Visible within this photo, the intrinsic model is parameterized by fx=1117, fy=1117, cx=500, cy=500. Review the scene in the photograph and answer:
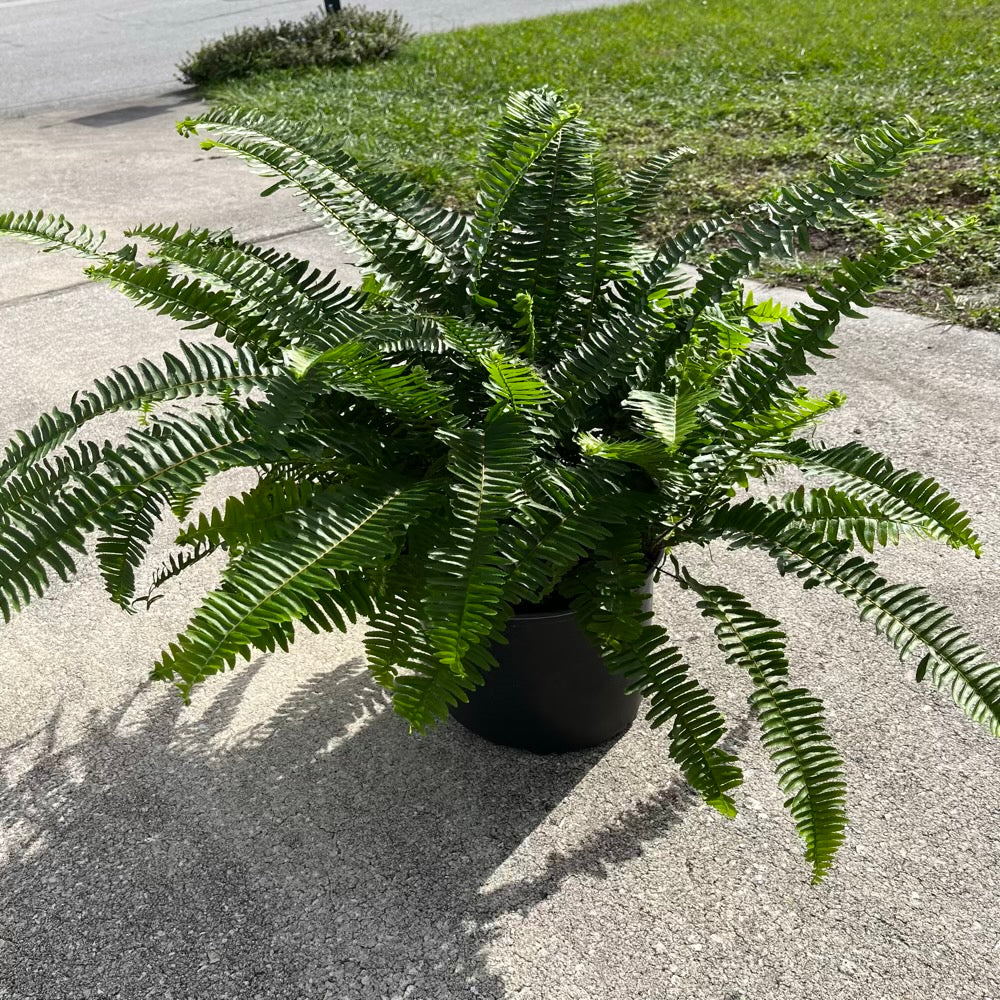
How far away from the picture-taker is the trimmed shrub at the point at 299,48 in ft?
30.8

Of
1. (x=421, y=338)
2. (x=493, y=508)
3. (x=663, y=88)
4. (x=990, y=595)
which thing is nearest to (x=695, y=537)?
(x=493, y=508)

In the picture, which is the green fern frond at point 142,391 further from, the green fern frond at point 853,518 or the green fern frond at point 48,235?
the green fern frond at point 853,518

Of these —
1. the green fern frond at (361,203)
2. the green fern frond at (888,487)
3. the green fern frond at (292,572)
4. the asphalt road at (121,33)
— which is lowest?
the asphalt road at (121,33)

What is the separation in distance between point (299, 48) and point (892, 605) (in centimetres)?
886

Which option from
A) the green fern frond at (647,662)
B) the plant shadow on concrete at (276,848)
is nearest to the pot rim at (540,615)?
the green fern frond at (647,662)

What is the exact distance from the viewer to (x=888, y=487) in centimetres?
209

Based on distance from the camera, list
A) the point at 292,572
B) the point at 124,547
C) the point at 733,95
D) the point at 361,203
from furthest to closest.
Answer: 1. the point at 733,95
2. the point at 361,203
3. the point at 124,547
4. the point at 292,572

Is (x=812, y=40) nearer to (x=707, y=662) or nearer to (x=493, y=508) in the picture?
(x=707, y=662)

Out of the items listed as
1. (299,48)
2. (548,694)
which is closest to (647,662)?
(548,694)

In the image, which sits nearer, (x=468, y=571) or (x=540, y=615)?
(x=468, y=571)

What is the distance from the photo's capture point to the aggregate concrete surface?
197 centimetres

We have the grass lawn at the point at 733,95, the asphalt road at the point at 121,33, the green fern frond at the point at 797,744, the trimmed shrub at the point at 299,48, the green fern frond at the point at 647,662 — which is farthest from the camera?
the asphalt road at the point at 121,33

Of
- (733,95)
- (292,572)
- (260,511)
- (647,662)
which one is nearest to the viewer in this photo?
(292,572)

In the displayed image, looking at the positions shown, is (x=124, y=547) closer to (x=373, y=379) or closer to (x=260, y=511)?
(x=260, y=511)
